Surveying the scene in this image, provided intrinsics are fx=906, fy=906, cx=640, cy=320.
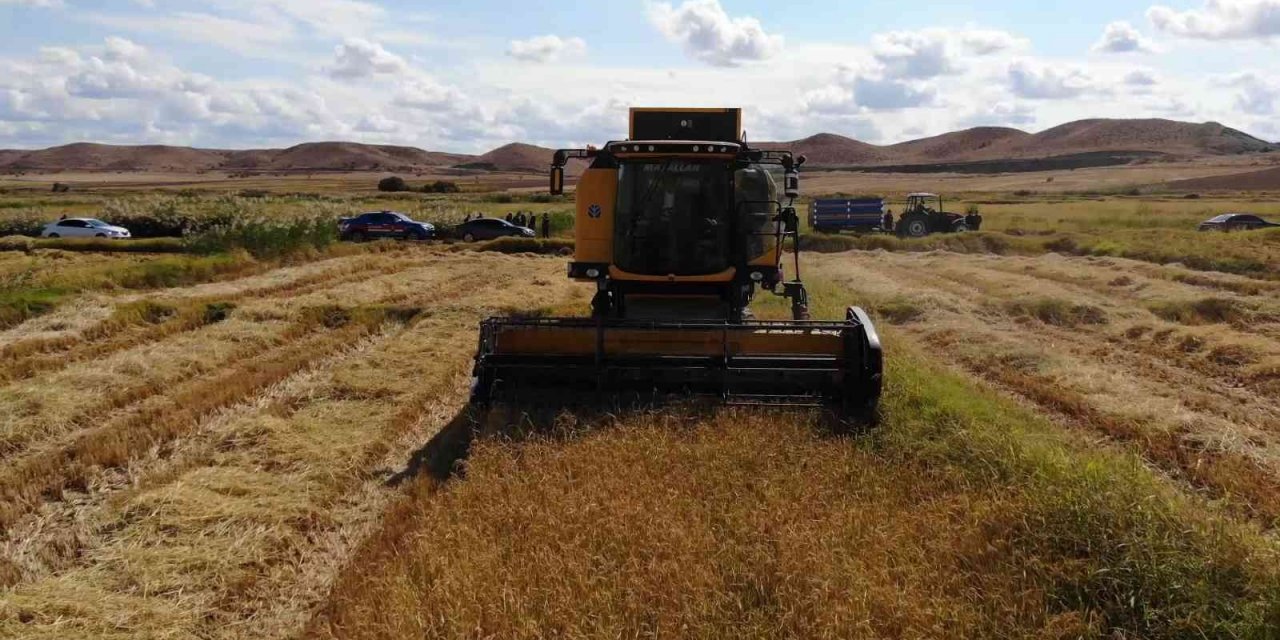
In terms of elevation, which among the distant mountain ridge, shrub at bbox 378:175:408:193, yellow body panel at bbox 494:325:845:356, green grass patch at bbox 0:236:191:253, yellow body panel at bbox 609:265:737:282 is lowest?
yellow body panel at bbox 494:325:845:356

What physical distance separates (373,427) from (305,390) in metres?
1.75

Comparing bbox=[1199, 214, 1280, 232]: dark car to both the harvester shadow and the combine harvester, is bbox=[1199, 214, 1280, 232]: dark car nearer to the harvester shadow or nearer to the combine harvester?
the combine harvester

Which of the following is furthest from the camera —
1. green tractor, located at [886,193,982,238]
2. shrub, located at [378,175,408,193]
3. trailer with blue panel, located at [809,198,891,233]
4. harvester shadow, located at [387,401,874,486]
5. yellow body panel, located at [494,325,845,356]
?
shrub, located at [378,175,408,193]

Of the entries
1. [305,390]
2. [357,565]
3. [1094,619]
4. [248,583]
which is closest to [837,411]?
[1094,619]

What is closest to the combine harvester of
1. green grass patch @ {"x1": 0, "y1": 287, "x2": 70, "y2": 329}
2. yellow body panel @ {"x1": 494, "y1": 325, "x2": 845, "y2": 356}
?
yellow body panel @ {"x1": 494, "y1": 325, "x2": 845, "y2": 356}

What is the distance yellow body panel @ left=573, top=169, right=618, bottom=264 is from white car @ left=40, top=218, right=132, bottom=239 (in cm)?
2822

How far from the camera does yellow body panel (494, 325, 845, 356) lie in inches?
293

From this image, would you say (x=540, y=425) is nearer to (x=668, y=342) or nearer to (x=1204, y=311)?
(x=668, y=342)

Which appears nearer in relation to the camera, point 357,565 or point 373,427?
point 357,565

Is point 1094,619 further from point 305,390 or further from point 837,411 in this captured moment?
point 305,390

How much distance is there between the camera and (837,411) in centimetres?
720

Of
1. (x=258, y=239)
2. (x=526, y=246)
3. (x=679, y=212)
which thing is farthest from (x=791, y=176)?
(x=526, y=246)

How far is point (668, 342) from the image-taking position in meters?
7.54

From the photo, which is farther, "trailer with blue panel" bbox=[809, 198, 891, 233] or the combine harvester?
"trailer with blue panel" bbox=[809, 198, 891, 233]
